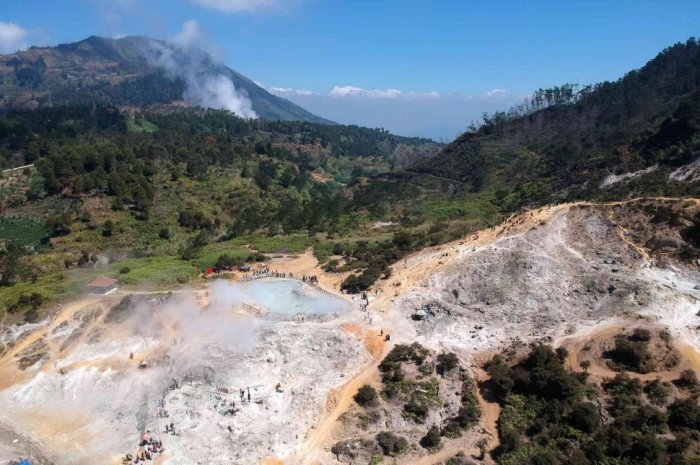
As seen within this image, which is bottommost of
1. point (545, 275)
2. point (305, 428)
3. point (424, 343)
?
point (305, 428)

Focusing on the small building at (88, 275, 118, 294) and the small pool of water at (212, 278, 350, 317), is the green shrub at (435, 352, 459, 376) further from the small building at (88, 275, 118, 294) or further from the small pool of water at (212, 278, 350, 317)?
the small building at (88, 275, 118, 294)

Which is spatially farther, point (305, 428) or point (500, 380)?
point (500, 380)

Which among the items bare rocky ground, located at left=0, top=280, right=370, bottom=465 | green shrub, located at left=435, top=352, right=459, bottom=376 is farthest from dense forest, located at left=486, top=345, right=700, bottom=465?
bare rocky ground, located at left=0, top=280, right=370, bottom=465

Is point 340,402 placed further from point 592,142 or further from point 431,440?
point 592,142

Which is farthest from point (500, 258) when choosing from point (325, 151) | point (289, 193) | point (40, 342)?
point (325, 151)

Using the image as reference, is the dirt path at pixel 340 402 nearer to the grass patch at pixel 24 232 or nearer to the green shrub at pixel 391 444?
the green shrub at pixel 391 444

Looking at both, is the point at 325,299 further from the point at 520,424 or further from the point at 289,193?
the point at 289,193
